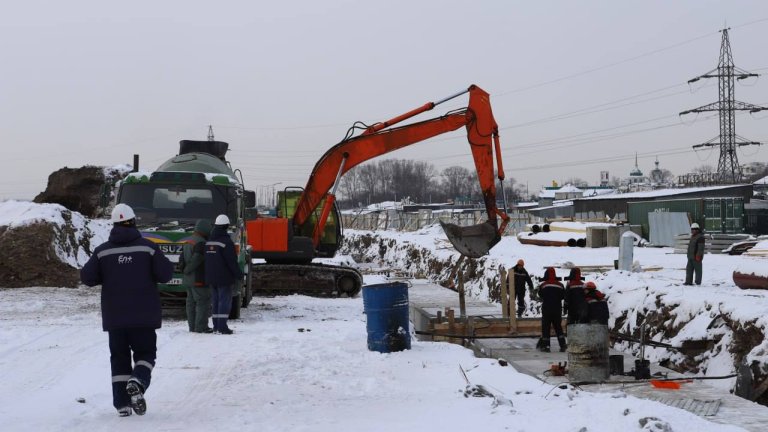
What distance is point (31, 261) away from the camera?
2203 cm

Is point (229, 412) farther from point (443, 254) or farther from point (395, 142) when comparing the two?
point (443, 254)

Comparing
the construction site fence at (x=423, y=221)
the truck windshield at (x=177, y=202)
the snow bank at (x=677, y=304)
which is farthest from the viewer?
the construction site fence at (x=423, y=221)

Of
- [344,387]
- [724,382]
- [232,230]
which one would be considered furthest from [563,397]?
[232,230]

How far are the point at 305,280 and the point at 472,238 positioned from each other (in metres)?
6.80

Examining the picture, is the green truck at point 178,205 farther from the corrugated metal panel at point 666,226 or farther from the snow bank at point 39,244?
the corrugated metal panel at point 666,226

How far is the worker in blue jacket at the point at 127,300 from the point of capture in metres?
6.74

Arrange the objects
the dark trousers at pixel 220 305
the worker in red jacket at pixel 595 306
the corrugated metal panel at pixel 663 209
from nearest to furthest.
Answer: the worker in red jacket at pixel 595 306 < the dark trousers at pixel 220 305 < the corrugated metal panel at pixel 663 209

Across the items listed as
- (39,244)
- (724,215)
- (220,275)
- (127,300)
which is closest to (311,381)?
(127,300)

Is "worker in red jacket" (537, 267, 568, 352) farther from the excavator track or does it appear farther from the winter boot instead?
the excavator track

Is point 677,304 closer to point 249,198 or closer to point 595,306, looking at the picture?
point 595,306

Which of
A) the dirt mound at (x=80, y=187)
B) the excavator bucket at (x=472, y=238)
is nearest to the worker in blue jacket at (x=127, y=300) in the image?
the excavator bucket at (x=472, y=238)

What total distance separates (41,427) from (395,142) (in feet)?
45.3

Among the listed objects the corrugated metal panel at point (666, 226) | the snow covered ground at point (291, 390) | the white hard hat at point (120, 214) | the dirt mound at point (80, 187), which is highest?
the dirt mound at point (80, 187)

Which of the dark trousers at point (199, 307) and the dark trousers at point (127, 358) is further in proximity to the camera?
the dark trousers at point (199, 307)
